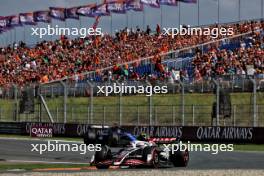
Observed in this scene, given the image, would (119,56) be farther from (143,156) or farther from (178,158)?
(143,156)

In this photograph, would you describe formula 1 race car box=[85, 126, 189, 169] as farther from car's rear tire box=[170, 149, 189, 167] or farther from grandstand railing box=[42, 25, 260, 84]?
grandstand railing box=[42, 25, 260, 84]

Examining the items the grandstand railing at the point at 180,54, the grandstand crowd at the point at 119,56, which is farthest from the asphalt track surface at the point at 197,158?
the grandstand railing at the point at 180,54

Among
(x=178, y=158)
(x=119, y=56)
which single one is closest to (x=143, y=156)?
(x=178, y=158)

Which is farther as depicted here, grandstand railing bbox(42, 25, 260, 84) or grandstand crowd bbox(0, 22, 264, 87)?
grandstand railing bbox(42, 25, 260, 84)

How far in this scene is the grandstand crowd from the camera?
32.4 m

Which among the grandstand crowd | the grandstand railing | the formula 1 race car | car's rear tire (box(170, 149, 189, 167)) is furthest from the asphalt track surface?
the grandstand railing

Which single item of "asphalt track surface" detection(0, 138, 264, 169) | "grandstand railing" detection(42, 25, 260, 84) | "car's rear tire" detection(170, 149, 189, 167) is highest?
"grandstand railing" detection(42, 25, 260, 84)

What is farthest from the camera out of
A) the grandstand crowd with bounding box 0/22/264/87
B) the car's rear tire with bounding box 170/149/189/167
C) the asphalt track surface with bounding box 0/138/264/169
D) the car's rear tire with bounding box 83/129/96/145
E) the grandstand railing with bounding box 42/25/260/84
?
the grandstand railing with bounding box 42/25/260/84

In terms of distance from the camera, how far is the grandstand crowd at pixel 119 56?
32.4 metres

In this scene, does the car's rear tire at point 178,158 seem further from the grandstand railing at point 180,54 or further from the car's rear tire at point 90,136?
the grandstand railing at point 180,54

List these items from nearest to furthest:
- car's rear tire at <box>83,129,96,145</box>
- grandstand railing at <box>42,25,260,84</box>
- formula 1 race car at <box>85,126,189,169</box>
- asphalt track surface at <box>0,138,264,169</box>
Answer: formula 1 race car at <box>85,126,189,169</box> < asphalt track surface at <box>0,138,264,169</box> < car's rear tire at <box>83,129,96,145</box> < grandstand railing at <box>42,25,260,84</box>

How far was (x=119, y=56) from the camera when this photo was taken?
4225 cm

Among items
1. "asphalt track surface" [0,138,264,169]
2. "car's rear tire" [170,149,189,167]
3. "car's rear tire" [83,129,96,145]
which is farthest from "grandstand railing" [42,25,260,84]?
"car's rear tire" [170,149,189,167]

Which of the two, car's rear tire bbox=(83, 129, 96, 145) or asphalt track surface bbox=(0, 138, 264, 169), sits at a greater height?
car's rear tire bbox=(83, 129, 96, 145)
